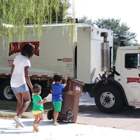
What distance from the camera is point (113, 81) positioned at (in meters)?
12.8

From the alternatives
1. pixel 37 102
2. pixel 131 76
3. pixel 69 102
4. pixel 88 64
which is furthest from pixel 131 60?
pixel 37 102

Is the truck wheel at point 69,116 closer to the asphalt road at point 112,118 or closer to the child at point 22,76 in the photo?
the asphalt road at point 112,118

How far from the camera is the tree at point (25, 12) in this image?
31.2ft

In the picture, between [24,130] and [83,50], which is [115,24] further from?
[24,130]

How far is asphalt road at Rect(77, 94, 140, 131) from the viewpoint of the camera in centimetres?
1034

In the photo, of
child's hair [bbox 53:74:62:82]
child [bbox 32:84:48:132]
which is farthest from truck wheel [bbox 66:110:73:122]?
child [bbox 32:84:48:132]

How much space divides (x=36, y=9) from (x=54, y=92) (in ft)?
8.68

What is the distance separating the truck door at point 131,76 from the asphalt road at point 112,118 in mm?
657

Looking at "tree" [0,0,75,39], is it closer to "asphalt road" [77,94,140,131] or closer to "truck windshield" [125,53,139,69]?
"truck windshield" [125,53,139,69]

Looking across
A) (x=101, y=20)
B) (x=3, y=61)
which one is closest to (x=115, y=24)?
(x=101, y=20)

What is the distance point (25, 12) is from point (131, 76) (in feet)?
15.2

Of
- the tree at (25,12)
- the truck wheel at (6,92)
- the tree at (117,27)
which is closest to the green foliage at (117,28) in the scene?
the tree at (117,27)

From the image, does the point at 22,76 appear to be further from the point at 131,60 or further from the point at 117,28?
the point at 117,28

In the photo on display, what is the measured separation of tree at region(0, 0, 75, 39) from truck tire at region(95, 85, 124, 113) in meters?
3.29
